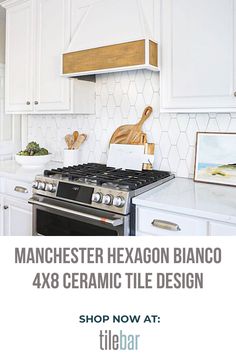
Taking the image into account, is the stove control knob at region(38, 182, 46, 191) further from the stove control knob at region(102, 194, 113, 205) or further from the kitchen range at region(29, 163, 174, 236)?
the stove control knob at region(102, 194, 113, 205)

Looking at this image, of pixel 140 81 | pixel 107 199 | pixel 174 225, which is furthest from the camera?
pixel 140 81

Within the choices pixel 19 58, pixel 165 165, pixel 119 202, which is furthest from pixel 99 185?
pixel 19 58

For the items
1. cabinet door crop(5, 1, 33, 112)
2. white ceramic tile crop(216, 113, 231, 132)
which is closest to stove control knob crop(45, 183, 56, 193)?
cabinet door crop(5, 1, 33, 112)

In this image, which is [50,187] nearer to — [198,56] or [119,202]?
[119,202]

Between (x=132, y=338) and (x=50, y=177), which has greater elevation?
(x=50, y=177)

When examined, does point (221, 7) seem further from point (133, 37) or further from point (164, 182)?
point (164, 182)

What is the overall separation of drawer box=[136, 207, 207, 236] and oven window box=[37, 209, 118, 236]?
0.50 feet

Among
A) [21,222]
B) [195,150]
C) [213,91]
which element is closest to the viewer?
[213,91]

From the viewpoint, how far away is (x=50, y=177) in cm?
203

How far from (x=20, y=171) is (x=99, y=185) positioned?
103 centimetres

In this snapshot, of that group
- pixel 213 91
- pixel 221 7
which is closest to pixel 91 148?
pixel 213 91

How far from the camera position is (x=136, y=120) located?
2389 mm

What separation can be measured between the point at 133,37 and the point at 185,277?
4.68 ft

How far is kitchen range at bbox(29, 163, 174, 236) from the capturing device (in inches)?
65.6
